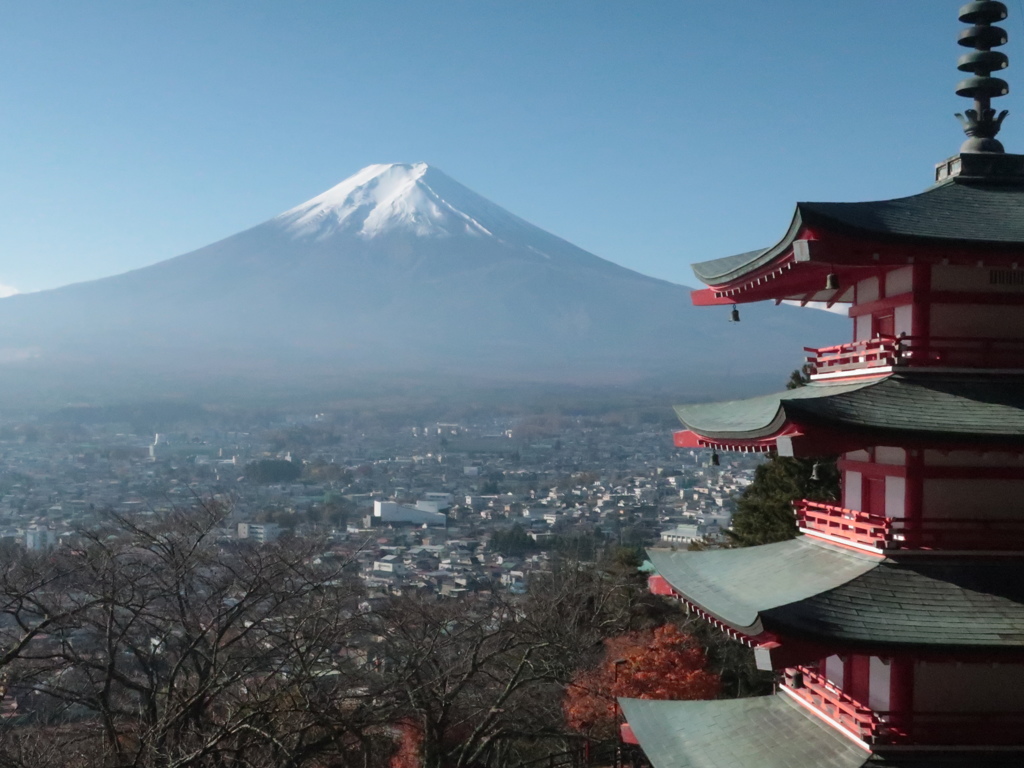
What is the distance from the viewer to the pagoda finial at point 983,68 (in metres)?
Result: 7.05

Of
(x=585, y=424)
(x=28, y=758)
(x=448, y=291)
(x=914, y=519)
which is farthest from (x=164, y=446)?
(x=914, y=519)

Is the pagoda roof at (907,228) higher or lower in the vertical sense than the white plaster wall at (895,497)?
higher

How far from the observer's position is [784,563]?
7441mm

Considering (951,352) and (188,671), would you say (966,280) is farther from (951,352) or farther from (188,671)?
(188,671)

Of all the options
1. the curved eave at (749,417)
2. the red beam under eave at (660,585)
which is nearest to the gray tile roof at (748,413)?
the curved eave at (749,417)

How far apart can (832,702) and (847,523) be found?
1170mm

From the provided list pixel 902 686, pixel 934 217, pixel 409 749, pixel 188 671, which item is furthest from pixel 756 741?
pixel 409 749

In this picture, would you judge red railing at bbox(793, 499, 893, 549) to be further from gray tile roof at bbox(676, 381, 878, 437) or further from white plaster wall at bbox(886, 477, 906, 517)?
gray tile roof at bbox(676, 381, 878, 437)

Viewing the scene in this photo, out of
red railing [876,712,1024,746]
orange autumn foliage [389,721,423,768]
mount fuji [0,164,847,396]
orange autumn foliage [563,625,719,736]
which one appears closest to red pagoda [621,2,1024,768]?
red railing [876,712,1024,746]

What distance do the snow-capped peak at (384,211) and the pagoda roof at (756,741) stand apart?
119 m

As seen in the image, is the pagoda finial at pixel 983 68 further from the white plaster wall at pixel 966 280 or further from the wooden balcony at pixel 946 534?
the wooden balcony at pixel 946 534

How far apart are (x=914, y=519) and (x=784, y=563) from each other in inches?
47.6

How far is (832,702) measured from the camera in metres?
6.85

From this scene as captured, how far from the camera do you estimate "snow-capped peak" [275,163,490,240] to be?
415ft
